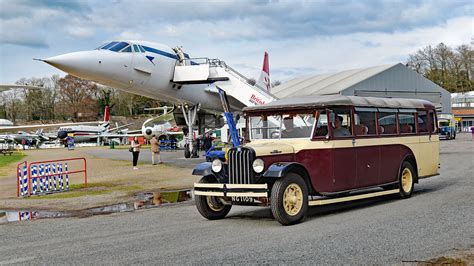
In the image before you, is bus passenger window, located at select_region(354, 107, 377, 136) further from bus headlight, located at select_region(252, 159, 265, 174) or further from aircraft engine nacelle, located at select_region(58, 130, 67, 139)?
aircraft engine nacelle, located at select_region(58, 130, 67, 139)

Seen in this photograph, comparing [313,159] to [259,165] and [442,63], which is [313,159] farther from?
[442,63]

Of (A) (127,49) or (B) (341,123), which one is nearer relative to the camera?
(B) (341,123)

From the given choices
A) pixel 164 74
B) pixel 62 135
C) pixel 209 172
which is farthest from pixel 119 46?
pixel 62 135

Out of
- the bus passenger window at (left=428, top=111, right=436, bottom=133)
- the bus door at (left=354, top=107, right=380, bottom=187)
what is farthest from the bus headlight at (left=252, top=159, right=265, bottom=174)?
the bus passenger window at (left=428, top=111, right=436, bottom=133)

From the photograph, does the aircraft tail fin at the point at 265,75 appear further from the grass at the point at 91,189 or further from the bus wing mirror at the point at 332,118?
the bus wing mirror at the point at 332,118

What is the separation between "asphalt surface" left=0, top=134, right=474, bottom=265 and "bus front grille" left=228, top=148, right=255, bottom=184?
0.83m

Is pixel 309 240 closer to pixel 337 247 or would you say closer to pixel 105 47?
pixel 337 247

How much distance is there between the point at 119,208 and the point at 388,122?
6.89 meters

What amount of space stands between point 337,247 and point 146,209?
666 centimetres

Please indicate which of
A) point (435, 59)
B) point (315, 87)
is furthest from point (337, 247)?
point (435, 59)

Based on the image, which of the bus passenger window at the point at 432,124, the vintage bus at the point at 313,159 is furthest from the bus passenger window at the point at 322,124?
the bus passenger window at the point at 432,124

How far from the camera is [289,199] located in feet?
32.0

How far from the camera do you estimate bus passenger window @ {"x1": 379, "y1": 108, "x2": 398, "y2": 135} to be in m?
12.3

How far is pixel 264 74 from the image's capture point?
37.9 metres
